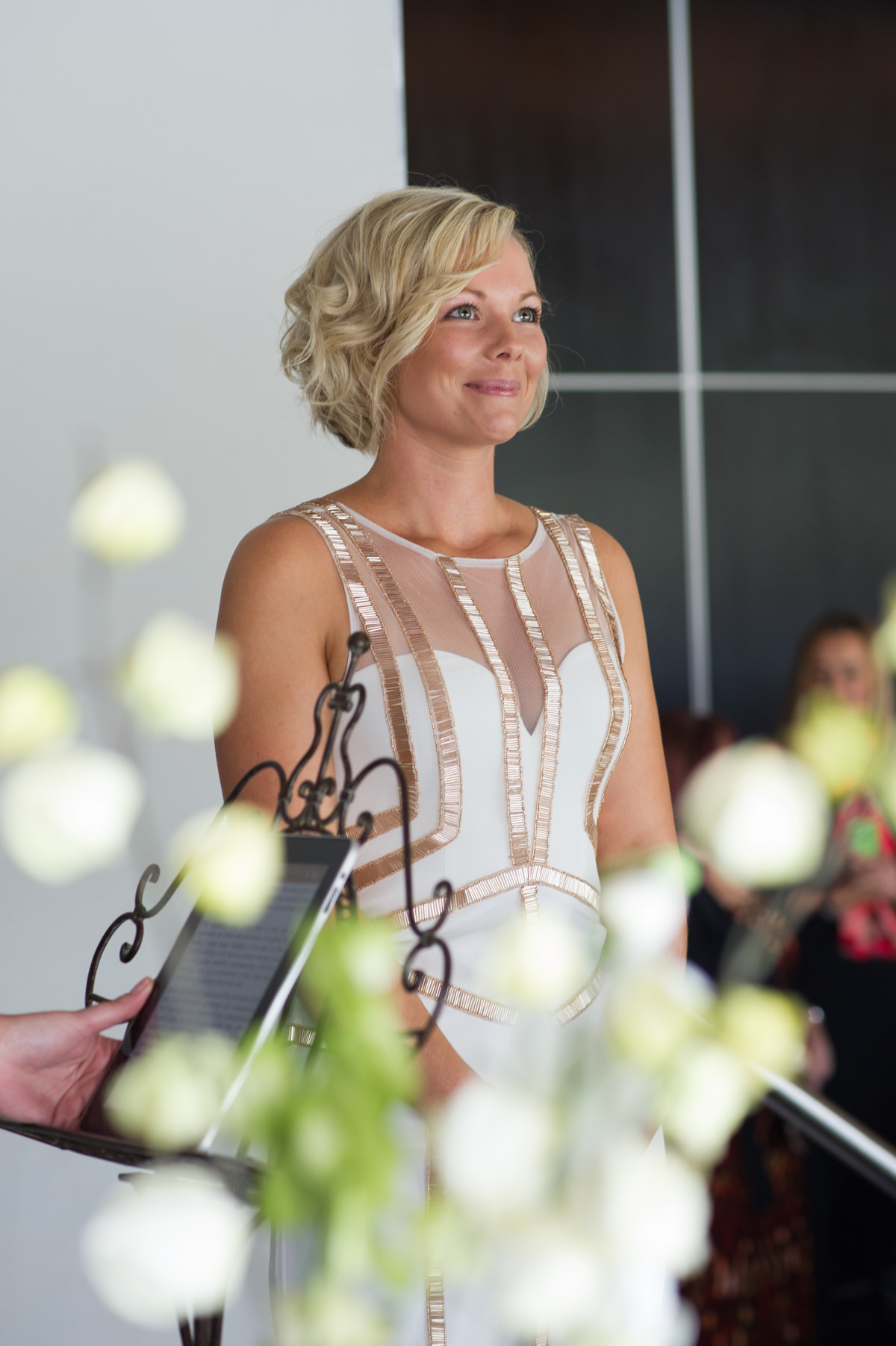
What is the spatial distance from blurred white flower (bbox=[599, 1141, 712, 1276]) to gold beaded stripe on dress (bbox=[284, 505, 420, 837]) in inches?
34.4

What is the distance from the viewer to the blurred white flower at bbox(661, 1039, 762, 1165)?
36 cm

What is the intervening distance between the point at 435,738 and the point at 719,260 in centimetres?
217

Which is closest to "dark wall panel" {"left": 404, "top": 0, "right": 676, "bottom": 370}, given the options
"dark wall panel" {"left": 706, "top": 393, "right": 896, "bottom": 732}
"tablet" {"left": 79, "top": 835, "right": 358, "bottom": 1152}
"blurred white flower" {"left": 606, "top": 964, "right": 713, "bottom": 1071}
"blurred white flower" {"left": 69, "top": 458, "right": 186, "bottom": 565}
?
"dark wall panel" {"left": 706, "top": 393, "right": 896, "bottom": 732}

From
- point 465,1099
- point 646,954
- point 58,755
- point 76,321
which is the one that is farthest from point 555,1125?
point 76,321

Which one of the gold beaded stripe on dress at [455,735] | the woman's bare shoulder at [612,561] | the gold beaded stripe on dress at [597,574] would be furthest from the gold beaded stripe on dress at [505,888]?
the woman's bare shoulder at [612,561]

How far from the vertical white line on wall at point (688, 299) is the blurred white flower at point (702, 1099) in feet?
8.91

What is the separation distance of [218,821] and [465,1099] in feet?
1.26

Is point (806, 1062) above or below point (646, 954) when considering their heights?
below

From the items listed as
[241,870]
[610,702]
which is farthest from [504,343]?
[241,870]

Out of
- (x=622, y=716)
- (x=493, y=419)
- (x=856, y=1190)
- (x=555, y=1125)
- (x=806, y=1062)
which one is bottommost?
(x=856, y=1190)

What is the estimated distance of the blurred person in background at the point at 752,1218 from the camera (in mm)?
2285

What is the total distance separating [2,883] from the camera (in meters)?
1.99

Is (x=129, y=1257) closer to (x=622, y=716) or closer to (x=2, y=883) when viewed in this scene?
(x=622, y=716)

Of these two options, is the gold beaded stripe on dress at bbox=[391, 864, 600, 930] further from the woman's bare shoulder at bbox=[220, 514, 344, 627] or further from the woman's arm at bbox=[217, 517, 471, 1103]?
the woman's bare shoulder at bbox=[220, 514, 344, 627]
